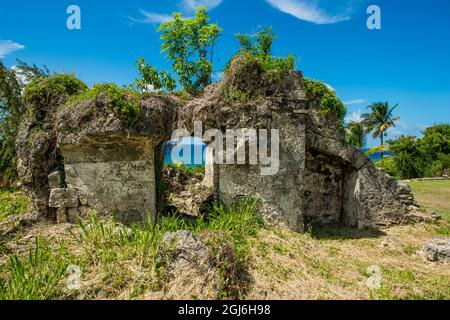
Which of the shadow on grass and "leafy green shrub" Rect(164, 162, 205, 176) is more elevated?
"leafy green shrub" Rect(164, 162, 205, 176)

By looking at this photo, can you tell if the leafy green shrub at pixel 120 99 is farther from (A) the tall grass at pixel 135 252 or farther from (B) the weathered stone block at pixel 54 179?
(A) the tall grass at pixel 135 252

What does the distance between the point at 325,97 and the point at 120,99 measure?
16.2 ft

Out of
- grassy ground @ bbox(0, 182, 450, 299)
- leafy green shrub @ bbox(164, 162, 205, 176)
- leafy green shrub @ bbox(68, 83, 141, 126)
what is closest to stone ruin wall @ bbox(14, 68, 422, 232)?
leafy green shrub @ bbox(68, 83, 141, 126)

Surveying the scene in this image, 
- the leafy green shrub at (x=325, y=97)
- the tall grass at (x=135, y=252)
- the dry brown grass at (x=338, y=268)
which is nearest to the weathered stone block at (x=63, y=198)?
the tall grass at (x=135, y=252)

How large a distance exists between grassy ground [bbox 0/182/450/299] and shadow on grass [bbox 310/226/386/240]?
52 cm

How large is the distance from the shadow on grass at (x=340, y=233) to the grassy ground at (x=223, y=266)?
1.70 feet

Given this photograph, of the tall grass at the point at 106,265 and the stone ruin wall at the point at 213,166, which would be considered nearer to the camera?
the tall grass at the point at 106,265

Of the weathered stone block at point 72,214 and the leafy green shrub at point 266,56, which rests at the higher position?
the leafy green shrub at point 266,56

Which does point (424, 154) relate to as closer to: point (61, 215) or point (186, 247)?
point (186, 247)

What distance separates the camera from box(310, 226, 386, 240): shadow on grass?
737 cm

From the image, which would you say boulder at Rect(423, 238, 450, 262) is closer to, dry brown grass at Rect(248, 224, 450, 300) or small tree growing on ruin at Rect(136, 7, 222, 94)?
dry brown grass at Rect(248, 224, 450, 300)

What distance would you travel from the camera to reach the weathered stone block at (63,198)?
20.5 ft

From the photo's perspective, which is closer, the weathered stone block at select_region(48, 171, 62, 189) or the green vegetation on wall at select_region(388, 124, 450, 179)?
the weathered stone block at select_region(48, 171, 62, 189)
